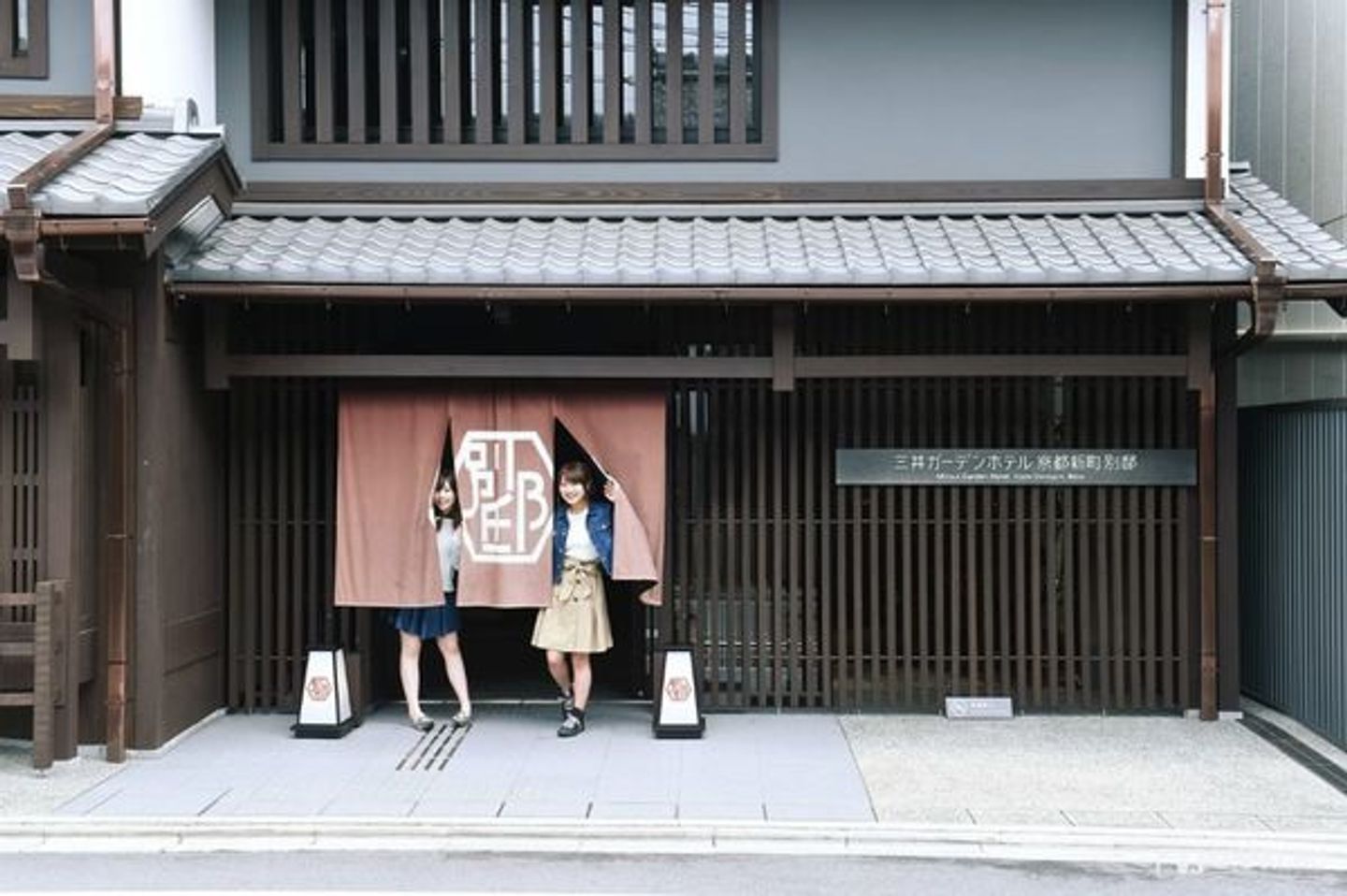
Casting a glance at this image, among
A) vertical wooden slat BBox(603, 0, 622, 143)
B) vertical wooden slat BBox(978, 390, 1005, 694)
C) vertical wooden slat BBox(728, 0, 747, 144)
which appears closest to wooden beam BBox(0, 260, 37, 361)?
A: vertical wooden slat BBox(603, 0, 622, 143)

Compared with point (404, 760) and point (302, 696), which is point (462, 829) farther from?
point (302, 696)

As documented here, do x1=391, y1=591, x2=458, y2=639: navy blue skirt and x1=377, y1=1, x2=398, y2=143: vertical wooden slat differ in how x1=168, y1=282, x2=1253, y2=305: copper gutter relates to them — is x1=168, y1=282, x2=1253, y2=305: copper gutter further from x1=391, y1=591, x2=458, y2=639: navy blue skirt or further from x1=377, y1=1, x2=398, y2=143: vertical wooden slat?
x1=391, y1=591, x2=458, y2=639: navy blue skirt

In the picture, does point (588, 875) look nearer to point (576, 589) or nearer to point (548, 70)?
point (576, 589)

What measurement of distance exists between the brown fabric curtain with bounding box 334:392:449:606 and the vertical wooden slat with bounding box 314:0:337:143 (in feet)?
7.92

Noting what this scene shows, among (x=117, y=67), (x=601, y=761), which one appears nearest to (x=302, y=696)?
(x=601, y=761)

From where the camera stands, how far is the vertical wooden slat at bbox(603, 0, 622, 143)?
1142 cm

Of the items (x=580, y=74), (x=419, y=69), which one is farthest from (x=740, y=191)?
(x=419, y=69)

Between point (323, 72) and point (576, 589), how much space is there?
15.7 ft

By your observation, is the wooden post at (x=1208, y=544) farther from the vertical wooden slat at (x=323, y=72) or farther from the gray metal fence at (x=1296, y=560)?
the vertical wooden slat at (x=323, y=72)

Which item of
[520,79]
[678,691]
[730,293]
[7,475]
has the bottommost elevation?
[678,691]

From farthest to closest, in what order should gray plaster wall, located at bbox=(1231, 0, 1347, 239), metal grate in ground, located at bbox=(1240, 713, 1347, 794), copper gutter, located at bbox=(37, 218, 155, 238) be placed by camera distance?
1. gray plaster wall, located at bbox=(1231, 0, 1347, 239)
2. metal grate in ground, located at bbox=(1240, 713, 1347, 794)
3. copper gutter, located at bbox=(37, 218, 155, 238)

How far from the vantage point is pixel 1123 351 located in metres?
11.2

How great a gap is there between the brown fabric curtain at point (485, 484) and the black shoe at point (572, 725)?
90 cm

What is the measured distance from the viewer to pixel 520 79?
11.5m
